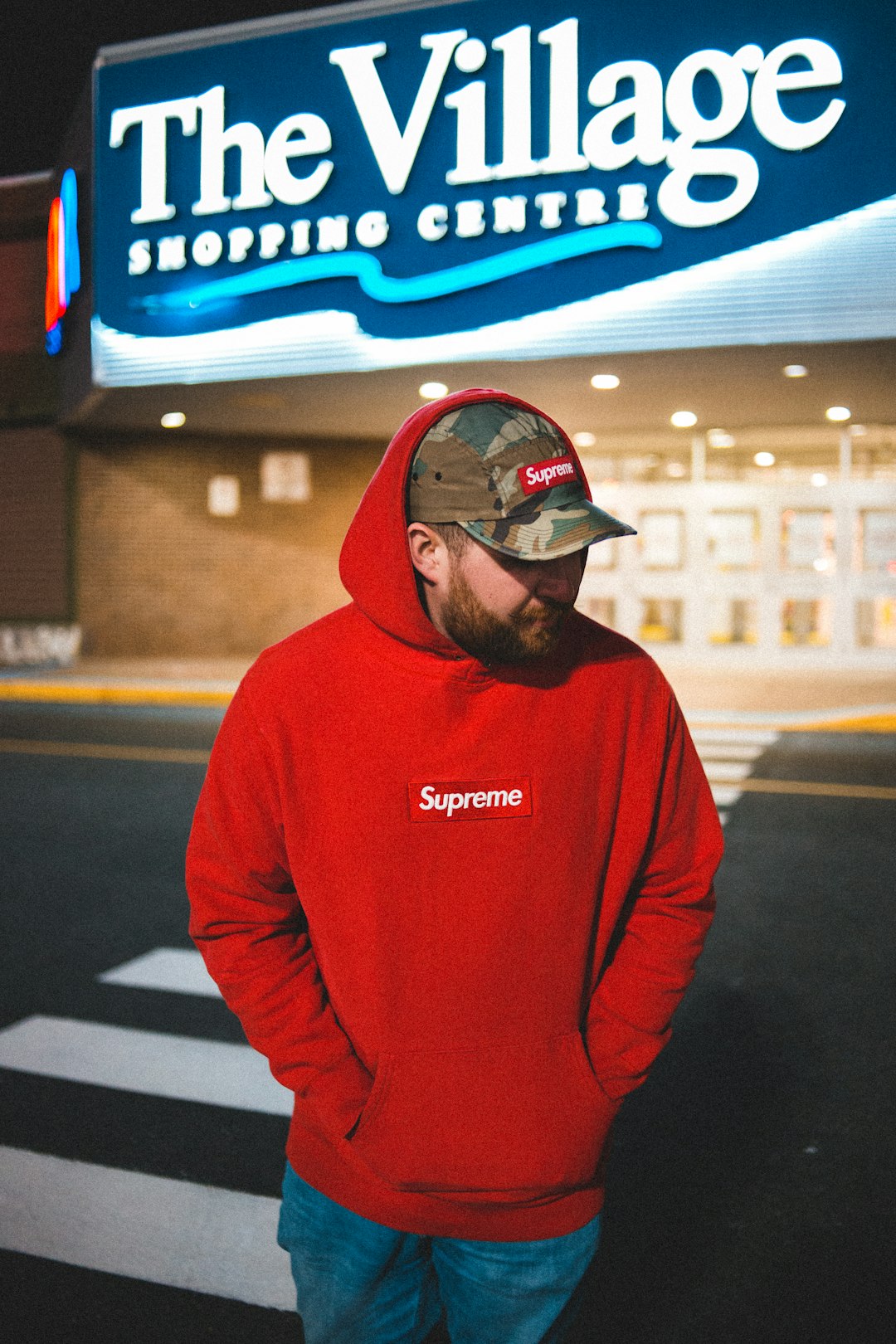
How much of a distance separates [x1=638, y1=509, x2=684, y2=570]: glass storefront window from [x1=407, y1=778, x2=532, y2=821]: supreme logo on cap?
16.8 metres

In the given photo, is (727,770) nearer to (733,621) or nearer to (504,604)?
(504,604)

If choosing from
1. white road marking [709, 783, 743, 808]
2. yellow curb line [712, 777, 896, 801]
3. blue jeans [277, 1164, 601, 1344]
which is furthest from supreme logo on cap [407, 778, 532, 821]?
yellow curb line [712, 777, 896, 801]

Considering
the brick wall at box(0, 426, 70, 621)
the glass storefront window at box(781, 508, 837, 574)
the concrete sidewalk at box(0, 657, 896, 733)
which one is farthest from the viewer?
the brick wall at box(0, 426, 70, 621)

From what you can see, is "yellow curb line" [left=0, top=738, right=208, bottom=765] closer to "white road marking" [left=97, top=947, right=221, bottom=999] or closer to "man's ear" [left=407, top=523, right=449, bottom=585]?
"white road marking" [left=97, top=947, right=221, bottom=999]

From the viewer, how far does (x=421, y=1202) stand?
1.70 meters

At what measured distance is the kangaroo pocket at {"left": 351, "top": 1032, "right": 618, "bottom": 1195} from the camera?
164 cm

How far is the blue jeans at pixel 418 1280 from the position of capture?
172 cm

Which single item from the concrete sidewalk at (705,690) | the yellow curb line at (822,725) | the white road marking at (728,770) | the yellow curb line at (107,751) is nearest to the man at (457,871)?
the white road marking at (728,770)

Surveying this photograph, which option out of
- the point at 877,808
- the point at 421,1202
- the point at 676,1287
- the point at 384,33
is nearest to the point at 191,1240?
the point at 676,1287

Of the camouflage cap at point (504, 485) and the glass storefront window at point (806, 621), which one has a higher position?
the camouflage cap at point (504, 485)

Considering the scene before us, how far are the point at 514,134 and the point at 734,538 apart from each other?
7.27m

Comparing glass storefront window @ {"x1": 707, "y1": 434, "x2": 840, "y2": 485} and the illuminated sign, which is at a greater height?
the illuminated sign

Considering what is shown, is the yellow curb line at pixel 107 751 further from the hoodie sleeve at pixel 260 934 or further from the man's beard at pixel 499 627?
the man's beard at pixel 499 627

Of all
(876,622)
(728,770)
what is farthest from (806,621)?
(728,770)
